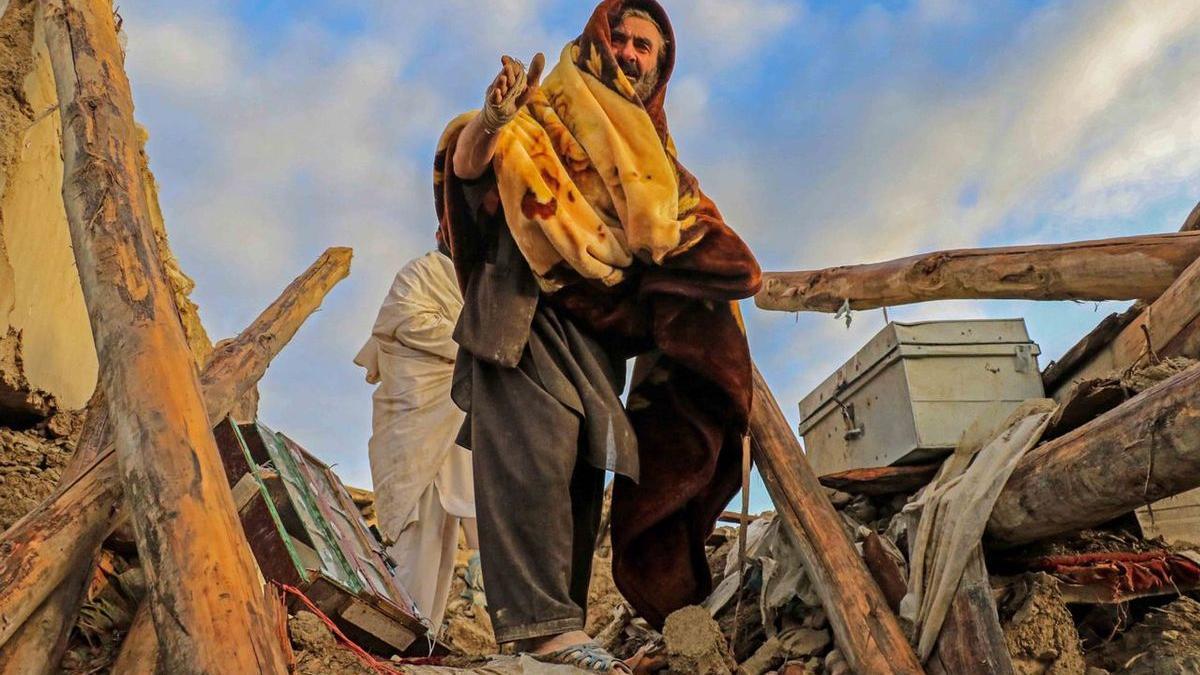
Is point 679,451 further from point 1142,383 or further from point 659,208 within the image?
point 1142,383

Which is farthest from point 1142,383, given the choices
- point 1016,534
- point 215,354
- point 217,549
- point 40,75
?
point 40,75

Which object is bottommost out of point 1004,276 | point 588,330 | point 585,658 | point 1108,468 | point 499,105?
point 585,658

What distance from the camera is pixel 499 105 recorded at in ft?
8.49

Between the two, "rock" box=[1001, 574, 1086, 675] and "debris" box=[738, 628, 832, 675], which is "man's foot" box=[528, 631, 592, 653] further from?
"rock" box=[1001, 574, 1086, 675]

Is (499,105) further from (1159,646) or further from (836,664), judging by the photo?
(1159,646)

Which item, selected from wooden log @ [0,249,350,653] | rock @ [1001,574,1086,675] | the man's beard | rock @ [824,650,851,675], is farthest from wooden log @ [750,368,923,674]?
wooden log @ [0,249,350,653]

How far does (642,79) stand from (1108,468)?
1631mm

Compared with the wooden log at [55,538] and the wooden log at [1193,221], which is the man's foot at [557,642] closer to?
the wooden log at [55,538]

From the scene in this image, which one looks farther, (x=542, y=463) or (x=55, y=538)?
(x=542, y=463)

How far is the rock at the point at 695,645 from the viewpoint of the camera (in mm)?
2875

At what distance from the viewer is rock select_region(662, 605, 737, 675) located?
2.88m

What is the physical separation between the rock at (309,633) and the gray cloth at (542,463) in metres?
0.39

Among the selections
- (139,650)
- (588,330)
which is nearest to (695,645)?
(588,330)

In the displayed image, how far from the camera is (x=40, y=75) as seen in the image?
4285 millimetres
